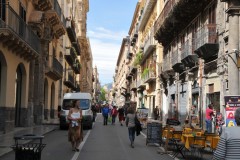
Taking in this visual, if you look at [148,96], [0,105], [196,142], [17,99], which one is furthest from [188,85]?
[148,96]

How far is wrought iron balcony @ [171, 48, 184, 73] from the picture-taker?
2857cm

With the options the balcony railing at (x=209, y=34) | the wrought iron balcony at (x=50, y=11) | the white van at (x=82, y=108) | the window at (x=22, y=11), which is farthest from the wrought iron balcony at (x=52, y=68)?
the balcony railing at (x=209, y=34)

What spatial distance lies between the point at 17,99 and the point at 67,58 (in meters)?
23.4

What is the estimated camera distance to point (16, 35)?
19422 millimetres

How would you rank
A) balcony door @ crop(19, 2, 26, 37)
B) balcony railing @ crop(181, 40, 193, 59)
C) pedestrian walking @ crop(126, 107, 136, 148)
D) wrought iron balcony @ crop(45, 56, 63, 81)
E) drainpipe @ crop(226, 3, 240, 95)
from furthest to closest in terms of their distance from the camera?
wrought iron balcony @ crop(45, 56, 63, 81) < balcony railing @ crop(181, 40, 193, 59) < balcony door @ crop(19, 2, 26, 37) < drainpipe @ crop(226, 3, 240, 95) < pedestrian walking @ crop(126, 107, 136, 148)

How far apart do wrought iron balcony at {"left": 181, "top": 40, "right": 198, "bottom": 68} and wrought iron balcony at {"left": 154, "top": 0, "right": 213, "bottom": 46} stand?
71.5 inches

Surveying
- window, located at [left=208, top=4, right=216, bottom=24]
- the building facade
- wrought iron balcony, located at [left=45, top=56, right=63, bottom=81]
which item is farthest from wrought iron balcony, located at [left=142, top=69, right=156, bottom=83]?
window, located at [left=208, top=4, right=216, bottom=24]

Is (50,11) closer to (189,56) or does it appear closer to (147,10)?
(189,56)

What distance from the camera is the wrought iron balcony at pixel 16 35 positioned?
728 inches

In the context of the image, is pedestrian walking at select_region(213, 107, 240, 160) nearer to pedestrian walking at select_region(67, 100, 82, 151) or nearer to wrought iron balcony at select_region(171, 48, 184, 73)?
pedestrian walking at select_region(67, 100, 82, 151)

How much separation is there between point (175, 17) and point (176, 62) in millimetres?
3267

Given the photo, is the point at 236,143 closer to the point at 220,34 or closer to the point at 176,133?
the point at 176,133

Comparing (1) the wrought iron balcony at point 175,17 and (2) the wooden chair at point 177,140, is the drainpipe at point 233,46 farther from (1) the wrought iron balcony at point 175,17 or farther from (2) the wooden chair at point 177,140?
(1) the wrought iron balcony at point 175,17

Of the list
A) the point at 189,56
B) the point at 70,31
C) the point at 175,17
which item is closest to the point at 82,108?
the point at 189,56
